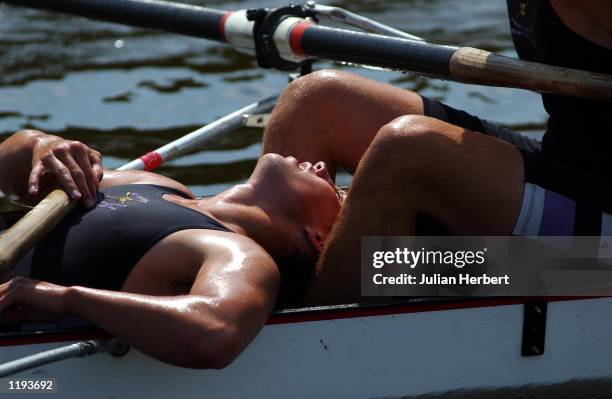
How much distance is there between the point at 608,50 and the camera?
11.7ft

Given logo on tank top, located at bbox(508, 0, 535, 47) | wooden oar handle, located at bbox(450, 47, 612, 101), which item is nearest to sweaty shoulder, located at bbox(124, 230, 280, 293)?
wooden oar handle, located at bbox(450, 47, 612, 101)

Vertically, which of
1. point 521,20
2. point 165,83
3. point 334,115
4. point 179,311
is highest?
point 521,20

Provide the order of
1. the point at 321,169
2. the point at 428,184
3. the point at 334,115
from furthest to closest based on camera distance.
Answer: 1. the point at 334,115
2. the point at 321,169
3. the point at 428,184

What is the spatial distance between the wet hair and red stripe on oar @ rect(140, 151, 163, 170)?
1.31 metres

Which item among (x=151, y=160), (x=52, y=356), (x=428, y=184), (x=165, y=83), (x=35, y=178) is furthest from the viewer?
(x=165, y=83)

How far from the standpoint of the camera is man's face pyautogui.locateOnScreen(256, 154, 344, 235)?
12.1 feet

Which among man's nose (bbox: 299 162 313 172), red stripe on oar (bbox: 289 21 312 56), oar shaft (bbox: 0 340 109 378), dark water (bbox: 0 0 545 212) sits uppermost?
red stripe on oar (bbox: 289 21 312 56)

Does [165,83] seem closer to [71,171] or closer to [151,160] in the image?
[151,160]

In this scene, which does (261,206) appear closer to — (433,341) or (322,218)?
(322,218)

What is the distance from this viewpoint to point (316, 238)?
3664 mm

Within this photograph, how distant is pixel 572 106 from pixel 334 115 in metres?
0.79

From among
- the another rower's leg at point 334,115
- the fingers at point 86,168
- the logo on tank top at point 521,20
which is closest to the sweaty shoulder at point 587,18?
the logo on tank top at point 521,20

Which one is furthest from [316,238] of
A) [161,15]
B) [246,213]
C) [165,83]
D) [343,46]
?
[165,83]

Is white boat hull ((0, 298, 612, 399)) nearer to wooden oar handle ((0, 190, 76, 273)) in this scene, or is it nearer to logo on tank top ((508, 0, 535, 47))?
wooden oar handle ((0, 190, 76, 273))
